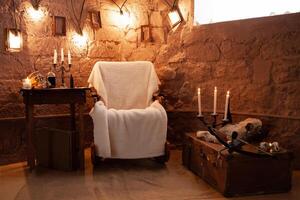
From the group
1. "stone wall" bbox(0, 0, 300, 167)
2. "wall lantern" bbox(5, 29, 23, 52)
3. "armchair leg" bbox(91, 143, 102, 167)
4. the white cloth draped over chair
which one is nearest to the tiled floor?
"armchair leg" bbox(91, 143, 102, 167)

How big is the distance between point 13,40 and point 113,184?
1654 mm

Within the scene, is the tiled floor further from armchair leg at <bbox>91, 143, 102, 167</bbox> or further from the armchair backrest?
the armchair backrest

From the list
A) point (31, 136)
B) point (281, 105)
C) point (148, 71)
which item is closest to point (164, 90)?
point (148, 71)

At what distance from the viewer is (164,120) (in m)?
3.13

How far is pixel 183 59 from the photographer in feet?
12.6

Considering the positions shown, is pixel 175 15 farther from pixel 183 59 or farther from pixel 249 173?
pixel 249 173

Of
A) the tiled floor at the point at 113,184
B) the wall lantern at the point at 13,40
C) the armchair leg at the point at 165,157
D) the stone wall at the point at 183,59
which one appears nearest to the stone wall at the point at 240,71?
the stone wall at the point at 183,59

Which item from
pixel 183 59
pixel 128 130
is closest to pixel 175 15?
pixel 183 59

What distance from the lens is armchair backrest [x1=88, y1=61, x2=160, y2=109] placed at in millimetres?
3527

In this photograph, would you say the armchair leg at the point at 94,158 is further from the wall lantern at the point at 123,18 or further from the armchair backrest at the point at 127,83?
the wall lantern at the point at 123,18

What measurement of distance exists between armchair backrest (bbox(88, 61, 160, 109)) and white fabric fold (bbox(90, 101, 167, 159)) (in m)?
0.44

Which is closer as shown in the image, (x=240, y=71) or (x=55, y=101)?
(x=55, y=101)

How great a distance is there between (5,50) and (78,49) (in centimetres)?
76

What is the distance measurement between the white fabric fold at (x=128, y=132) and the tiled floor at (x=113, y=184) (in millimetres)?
180
